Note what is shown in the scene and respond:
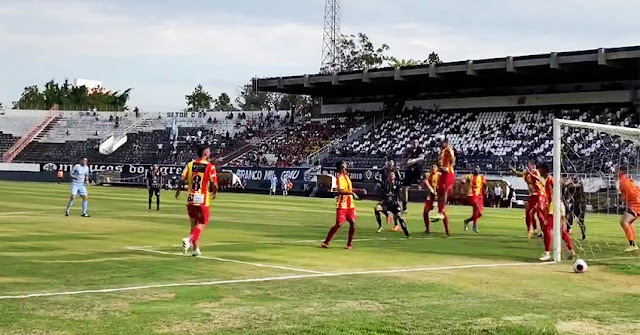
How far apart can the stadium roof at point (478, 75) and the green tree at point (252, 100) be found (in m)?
49.2

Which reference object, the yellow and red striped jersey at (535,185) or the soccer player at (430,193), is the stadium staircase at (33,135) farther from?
the yellow and red striped jersey at (535,185)

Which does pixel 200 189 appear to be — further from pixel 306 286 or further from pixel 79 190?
pixel 79 190

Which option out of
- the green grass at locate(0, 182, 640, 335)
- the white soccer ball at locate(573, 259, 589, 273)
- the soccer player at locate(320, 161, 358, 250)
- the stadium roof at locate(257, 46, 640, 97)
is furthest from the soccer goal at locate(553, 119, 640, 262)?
the stadium roof at locate(257, 46, 640, 97)

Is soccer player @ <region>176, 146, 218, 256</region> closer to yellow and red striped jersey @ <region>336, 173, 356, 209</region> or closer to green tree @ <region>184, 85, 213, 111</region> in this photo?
yellow and red striped jersey @ <region>336, 173, 356, 209</region>

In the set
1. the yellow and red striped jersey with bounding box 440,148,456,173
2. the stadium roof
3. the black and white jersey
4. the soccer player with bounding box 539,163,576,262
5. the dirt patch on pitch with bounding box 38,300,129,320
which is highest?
the stadium roof

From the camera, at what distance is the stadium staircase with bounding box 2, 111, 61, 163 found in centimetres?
7869

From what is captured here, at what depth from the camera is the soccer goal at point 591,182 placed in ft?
53.2

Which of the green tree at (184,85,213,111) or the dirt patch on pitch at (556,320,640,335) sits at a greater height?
the green tree at (184,85,213,111)

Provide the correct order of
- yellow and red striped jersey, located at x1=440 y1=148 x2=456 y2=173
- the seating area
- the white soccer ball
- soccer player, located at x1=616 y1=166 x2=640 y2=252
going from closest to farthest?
the white soccer ball
soccer player, located at x1=616 y1=166 x2=640 y2=252
yellow and red striped jersey, located at x1=440 y1=148 x2=456 y2=173
the seating area

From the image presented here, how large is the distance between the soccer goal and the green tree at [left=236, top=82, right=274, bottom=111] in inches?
3656

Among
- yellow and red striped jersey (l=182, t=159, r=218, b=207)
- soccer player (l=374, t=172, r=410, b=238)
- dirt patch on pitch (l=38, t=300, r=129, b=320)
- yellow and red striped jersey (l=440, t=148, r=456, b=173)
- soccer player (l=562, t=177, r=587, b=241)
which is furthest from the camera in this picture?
yellow and red striped jersey (l=440, t=148, r=456, b=173)

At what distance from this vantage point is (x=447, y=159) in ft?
71.3

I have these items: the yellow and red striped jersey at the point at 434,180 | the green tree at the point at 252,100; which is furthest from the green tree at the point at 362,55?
the yellow and red striped jersey at the point at 434,180

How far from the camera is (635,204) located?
17.7m
